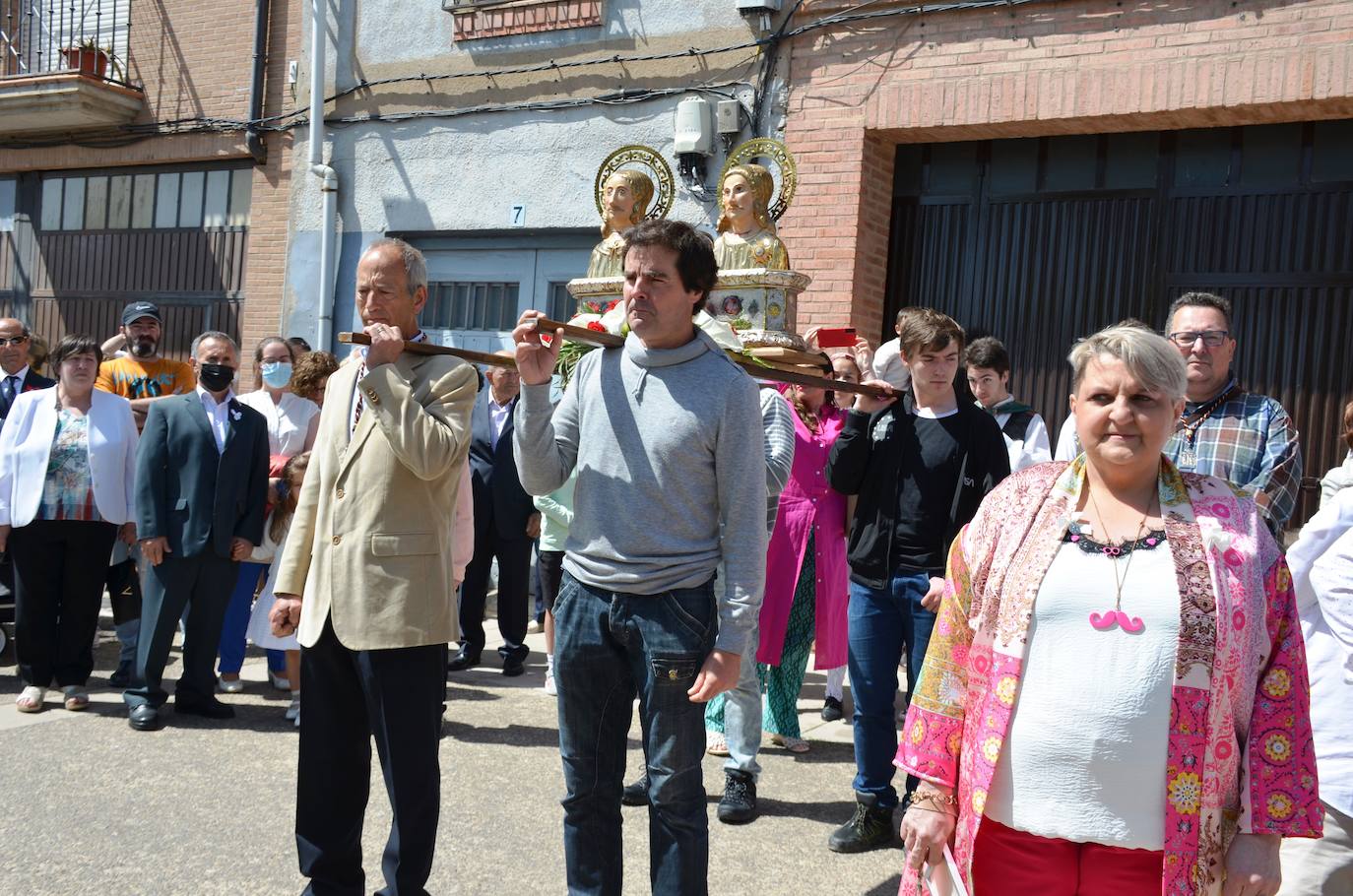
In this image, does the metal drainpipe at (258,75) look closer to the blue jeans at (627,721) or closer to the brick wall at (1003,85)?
the brick wall at (1003,85)

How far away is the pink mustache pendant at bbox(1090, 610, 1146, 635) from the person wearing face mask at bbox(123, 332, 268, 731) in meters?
4.87

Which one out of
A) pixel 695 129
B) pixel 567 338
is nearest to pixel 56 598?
pixel 567 338

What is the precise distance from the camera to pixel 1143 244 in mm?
8398

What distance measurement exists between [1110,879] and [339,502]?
7.50 feet

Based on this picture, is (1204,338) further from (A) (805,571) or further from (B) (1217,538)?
(A) (805,571)

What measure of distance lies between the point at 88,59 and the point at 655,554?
37.8 ft

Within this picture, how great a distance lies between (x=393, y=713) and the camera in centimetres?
350

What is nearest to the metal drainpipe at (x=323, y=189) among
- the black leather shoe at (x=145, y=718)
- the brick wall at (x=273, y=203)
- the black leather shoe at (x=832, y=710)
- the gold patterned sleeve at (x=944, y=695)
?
the brick wall at (x=273, y=203)

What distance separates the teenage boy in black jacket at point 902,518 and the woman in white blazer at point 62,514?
4.03 m

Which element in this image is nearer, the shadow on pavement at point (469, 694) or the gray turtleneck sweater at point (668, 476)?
the gray turtleneck sweater at point (668, 476)

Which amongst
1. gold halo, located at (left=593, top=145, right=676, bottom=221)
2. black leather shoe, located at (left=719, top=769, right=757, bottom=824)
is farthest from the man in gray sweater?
gold halo, located at (left=593, top=145, right=676, bottom=221)

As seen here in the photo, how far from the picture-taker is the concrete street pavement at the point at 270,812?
13.2 feet

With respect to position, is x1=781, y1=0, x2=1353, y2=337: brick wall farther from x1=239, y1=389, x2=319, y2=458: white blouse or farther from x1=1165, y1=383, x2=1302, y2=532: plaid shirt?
x1=1165, y1=383, x2=1302, y2=532: plaid shirt

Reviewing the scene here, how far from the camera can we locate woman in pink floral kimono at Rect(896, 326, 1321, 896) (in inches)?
93.1
